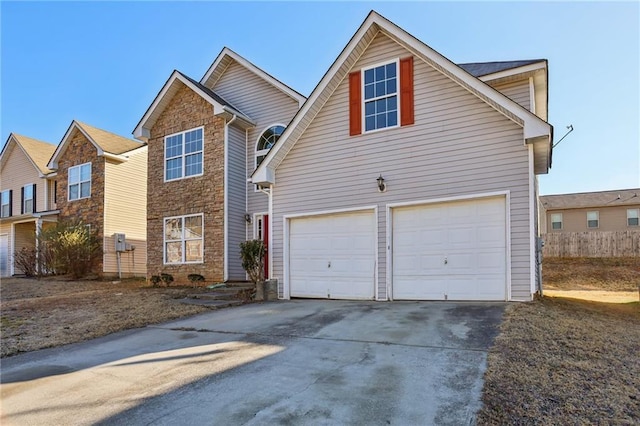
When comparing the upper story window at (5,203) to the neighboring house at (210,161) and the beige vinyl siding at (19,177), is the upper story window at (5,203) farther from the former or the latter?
the neighboring house at (210,161)

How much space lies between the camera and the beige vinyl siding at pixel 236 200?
1377 cm

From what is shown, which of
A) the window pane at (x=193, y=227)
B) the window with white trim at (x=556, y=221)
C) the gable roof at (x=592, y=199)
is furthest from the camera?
the window with white trim at (x=556, y=221)

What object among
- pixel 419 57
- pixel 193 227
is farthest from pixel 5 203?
pixel 419 57

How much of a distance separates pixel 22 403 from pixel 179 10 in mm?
12398

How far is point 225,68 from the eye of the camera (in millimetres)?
15789

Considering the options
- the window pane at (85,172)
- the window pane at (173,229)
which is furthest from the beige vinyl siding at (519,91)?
the window pane at (85,172)

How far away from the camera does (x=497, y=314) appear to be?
686 centimetres

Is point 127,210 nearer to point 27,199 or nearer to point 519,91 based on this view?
point 27,199

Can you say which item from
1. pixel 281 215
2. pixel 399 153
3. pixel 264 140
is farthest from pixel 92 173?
pixel 399 153

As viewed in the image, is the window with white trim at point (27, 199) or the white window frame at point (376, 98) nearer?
the white window frame at point (376, 98)

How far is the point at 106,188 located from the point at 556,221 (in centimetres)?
3066

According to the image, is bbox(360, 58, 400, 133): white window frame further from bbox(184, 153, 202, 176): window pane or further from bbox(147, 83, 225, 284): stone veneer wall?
bbox(184, 153, 202, 176): window pane

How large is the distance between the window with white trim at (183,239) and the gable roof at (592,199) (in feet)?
89.1

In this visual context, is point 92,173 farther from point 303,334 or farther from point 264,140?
point 303,334
